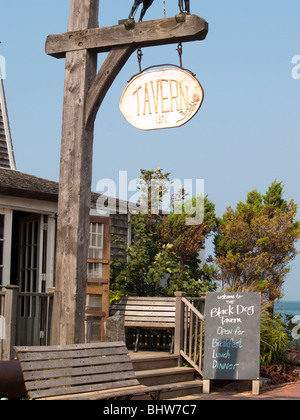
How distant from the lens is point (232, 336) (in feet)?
31.9

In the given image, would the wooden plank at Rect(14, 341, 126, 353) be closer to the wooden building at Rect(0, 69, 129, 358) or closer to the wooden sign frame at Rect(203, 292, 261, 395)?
the wooden sign frame at Rect(203, 292, 261, 395)

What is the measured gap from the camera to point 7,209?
35.0ft

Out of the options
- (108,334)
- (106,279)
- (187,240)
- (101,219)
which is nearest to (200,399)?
(108,334)

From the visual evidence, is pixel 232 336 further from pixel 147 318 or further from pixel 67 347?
pixel 67 347

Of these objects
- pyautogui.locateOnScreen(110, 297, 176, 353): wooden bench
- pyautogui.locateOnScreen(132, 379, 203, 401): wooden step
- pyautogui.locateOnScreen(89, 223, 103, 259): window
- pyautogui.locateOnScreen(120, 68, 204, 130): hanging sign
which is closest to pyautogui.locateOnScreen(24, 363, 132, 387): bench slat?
pyautogui.locateOnScreen(132, 379, 203, 401): wooden step

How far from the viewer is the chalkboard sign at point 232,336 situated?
953 centimetres

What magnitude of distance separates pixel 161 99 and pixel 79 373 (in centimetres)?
292

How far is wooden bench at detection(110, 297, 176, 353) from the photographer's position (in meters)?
10.9

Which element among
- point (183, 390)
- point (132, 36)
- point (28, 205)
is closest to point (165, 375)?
point (183, 390)

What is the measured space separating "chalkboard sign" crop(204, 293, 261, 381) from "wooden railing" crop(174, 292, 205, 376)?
32 cm

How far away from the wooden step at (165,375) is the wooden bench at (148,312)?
0.71 metres

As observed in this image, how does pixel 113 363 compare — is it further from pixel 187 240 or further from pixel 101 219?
pixel 187 240

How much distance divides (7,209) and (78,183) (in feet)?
12.8

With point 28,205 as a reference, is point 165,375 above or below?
below
